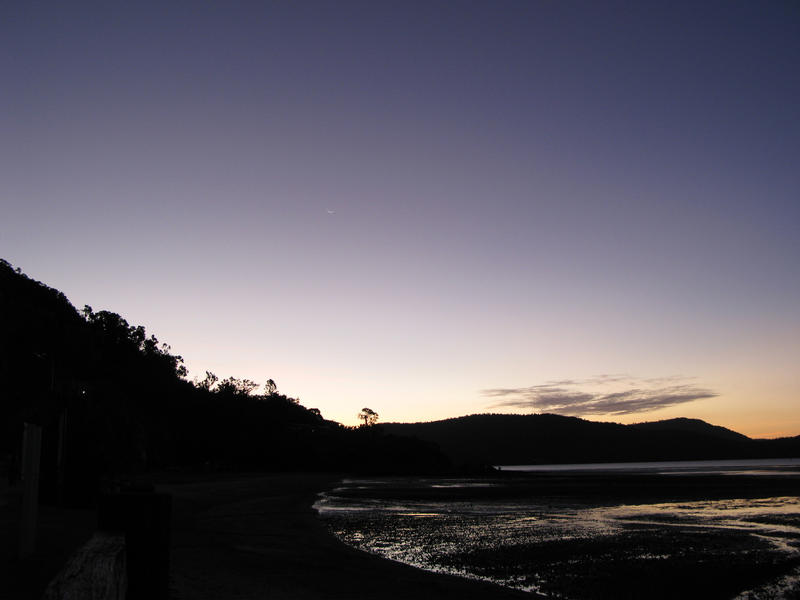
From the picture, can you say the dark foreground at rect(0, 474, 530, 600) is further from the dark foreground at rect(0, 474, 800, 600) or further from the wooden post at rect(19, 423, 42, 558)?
the wooden post at rect(19, 423, 42, 558)

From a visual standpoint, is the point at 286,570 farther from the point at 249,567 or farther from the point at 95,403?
the point at 95,403

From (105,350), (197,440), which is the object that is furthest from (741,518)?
(197,440)

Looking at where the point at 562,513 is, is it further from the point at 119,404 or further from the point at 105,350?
the point at 105,350

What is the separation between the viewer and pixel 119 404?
1559 cm

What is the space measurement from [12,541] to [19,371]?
10.2 meters

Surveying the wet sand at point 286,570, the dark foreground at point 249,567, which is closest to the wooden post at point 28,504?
the dark foreground at point 249,567

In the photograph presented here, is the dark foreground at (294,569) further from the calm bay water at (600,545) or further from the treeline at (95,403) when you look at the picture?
the treeline at (95,403)

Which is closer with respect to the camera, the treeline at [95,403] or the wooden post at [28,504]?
the wooden post at [28,504]

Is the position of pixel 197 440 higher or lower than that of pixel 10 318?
lower

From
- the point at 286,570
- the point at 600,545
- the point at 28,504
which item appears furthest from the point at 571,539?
the point at 28,504

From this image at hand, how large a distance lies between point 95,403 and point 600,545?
1471 centimetres

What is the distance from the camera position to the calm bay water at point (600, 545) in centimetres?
1298

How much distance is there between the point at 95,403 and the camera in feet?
49.5

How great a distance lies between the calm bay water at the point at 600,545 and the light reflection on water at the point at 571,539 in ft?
0.10
